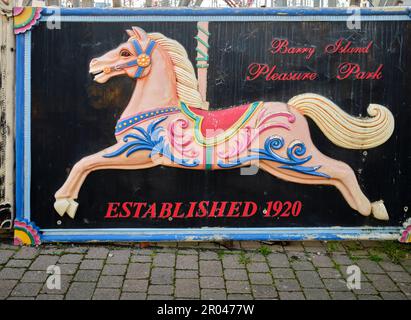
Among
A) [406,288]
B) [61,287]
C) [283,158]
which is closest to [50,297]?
[61,287]

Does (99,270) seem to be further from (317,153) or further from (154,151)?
(317,153)

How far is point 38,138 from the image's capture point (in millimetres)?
4789

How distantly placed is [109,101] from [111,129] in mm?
284

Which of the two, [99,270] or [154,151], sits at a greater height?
[154,151]

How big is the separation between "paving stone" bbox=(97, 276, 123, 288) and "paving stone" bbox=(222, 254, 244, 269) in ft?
3.36

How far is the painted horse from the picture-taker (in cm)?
477

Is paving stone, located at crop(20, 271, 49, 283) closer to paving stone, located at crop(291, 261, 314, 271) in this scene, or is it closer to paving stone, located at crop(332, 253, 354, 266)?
paving stone, located at crop(291, 261, 314, 271)

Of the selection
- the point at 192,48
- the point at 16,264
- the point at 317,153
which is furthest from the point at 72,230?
the point at 317,153

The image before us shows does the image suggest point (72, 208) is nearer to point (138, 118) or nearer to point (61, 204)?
point (61, 204)

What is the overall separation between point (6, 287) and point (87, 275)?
2.25 feet

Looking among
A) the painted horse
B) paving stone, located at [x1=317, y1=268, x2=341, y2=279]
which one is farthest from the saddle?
paving stone, located at [x1=317, y1=268, x2=341, y2=279]

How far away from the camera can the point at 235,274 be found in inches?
173

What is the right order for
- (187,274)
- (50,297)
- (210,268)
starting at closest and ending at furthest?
(50,297), (187,274), (210,268)

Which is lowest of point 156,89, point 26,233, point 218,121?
point 26,233
